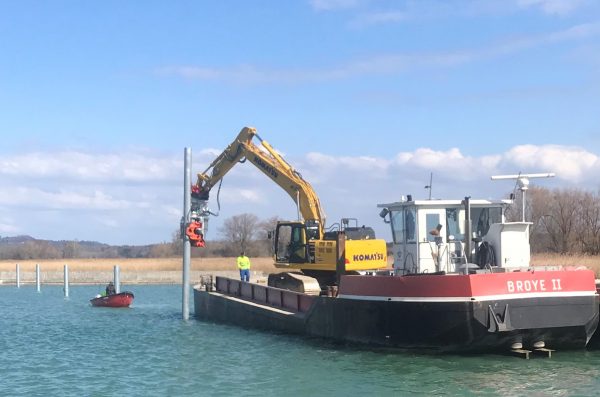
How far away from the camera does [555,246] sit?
40719 millimetres

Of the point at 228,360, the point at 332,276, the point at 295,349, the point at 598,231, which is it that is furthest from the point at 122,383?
the point at 598,231

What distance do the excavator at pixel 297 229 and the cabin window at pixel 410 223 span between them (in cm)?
356

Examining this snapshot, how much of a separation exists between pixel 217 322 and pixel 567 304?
1262 centimetres

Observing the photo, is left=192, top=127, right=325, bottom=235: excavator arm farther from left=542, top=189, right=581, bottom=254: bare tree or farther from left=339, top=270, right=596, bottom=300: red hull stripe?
left=542, top=189, right=581, bottom=254: bare tree

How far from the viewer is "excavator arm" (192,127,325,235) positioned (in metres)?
22.5

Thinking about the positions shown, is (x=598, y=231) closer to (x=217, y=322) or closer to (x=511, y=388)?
(x=217, y=322)

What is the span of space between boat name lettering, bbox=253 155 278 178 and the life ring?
9.11ft

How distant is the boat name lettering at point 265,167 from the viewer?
2367 centimetres

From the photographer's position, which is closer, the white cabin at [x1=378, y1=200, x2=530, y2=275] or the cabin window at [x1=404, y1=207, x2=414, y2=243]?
the white cabin at [x1=378, y1=200, x2=530, y2=275]

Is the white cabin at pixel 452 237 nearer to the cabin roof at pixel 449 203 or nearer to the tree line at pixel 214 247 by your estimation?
the cabin roof at pixel 449 203

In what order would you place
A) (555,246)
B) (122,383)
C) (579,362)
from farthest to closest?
(555,246) → (579,362) → (122,383)

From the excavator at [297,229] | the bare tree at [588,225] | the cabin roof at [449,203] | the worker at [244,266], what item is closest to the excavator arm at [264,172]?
the excavator at [297,229]

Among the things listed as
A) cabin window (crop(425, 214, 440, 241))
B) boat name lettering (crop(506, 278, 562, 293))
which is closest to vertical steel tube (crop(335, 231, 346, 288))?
cabin window (crop(425, 214, 440, 241))

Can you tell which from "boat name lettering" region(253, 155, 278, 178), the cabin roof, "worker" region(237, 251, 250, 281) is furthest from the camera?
"worker" region(237, 251, 250, 281)
